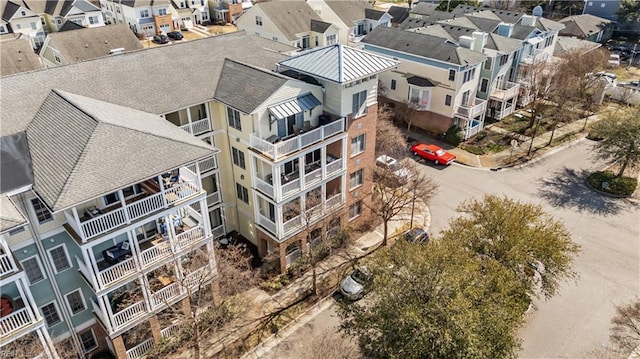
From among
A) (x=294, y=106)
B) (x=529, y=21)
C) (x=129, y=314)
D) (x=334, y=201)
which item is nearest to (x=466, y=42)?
(x=529, y=21)

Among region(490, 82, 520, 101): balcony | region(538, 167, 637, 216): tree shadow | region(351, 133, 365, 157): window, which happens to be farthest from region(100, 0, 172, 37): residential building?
region(538, 167, 637, 216): tree shadow

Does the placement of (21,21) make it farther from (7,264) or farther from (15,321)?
(15,321)

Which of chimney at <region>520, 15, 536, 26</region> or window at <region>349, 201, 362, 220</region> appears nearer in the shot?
window at <region>349, 201, 362, 220</region>

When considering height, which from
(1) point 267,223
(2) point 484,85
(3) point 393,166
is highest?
(2) point 484,85

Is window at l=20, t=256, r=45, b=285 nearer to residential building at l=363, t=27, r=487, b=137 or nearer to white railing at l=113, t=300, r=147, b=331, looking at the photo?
white railing at l=113, t=300, r=147, b=331

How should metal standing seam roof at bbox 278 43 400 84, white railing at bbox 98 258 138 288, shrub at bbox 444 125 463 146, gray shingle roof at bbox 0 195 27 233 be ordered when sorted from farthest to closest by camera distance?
shrub at bbox 444 125 463 146, metal standing seam roof at bbox 278 43 400 84, white railing at bbox 98 258 138 288, gray shingle roof at bbox 0 195 27 233

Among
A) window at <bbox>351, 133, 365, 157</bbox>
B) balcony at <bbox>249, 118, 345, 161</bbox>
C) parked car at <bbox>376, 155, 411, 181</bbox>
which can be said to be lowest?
parked car at <bbox>376, 155, 411, 181</bbox>
